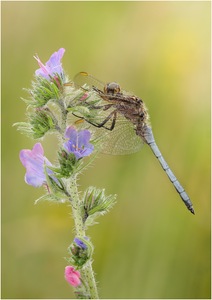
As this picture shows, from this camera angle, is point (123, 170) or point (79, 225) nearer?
point (79, 225)

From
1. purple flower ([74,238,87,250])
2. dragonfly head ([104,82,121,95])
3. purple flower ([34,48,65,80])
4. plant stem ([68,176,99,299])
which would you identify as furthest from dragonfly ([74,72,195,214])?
purple flower ([74,238,87,250])

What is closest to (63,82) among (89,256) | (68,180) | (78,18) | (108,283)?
(68,180)

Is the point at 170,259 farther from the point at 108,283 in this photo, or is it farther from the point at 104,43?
the point at 104,43

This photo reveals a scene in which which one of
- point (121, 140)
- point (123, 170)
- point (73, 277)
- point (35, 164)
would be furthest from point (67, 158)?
point (123, 170)

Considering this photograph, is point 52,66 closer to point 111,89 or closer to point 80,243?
point 111,89

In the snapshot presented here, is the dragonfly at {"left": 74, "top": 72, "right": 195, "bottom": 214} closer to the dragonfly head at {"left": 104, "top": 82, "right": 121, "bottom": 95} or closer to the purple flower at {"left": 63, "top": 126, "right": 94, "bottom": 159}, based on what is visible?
the dragonfly head at {"left": 104, "top": 82, "right": 121, "bottom": 95}

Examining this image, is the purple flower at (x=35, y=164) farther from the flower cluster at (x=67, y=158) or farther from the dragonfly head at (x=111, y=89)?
the dragonfly head at (x=111, y=89)
